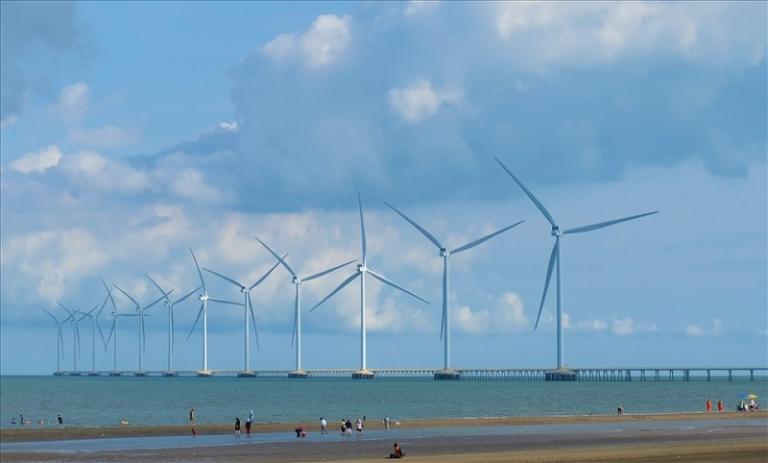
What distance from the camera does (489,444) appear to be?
59.5 m

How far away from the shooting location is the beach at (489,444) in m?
50.1

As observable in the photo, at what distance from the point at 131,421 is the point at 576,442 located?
45.4 metres

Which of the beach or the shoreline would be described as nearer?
the beach

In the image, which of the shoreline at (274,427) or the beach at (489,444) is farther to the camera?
the shoreline at (274,427)

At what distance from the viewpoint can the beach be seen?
164 feet

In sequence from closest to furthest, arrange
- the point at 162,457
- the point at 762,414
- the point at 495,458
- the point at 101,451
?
the point at 495,458 < the point at 162,457 < the point at 101,451 < the point at 762,414

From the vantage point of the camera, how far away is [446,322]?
584ft

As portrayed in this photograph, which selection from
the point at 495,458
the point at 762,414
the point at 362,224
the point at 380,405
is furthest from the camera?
the point at 362,224

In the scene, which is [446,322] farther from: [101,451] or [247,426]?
[101,451]

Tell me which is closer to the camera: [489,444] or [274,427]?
[489,444]

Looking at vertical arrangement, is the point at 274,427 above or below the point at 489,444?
above

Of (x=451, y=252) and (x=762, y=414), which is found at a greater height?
(x=451, y=252)

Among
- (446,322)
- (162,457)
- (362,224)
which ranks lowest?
(162,457)

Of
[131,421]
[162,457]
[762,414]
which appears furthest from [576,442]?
[131,421]
